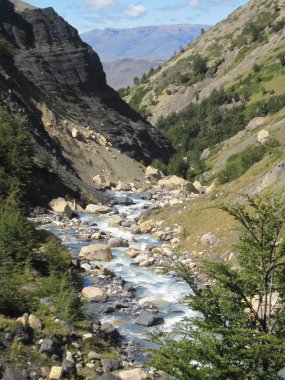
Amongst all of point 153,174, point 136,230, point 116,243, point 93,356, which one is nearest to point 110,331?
point 93,356

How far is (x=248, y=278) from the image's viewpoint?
1680cm

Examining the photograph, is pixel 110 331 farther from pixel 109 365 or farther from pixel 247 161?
pixel 247 161

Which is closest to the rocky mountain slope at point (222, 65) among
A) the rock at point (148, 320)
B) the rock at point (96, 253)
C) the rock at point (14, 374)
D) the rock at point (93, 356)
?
the rock at point (96, 253)

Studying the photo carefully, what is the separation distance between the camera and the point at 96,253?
38.8 metres

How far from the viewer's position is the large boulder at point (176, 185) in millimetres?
66188

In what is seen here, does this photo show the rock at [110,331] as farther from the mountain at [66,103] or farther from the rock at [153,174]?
the rock at [153,174]

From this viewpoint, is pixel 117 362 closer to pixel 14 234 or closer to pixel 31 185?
pixel 14 234

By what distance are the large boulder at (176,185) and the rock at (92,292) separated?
117 ft

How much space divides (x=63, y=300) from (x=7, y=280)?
9.14 ft

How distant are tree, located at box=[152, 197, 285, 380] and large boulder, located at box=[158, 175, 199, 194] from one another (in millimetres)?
47960

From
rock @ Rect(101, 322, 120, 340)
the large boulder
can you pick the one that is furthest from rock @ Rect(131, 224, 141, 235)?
rock @ Rect(101, 322, 120, 340)

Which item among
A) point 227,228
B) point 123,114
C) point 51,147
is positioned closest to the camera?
point 227,228

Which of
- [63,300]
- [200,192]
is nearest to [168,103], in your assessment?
[200,192]

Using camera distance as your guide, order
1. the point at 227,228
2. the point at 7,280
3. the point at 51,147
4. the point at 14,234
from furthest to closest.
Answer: the point at 51,147
the point at 227,228
the point at 14,234
the point at 7,280
